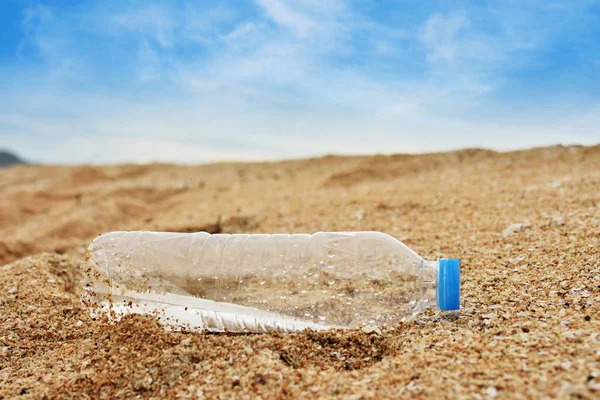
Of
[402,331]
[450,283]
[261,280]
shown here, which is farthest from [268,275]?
[450,283]

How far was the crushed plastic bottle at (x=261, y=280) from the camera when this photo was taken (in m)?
2.97

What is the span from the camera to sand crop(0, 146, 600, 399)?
2.17 meters

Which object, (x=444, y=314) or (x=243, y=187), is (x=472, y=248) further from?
(x=243, y=187)

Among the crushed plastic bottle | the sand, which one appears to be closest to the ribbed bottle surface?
the crushed plastic bottle

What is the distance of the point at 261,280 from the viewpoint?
10.6ft

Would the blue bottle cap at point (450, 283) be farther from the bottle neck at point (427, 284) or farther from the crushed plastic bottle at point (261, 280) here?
→ the bottle neck at point (427, 284)

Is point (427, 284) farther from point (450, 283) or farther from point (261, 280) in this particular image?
point (261, 280)

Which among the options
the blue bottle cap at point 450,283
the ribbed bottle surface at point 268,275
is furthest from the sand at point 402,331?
the ribbed bottle surface at point 268,275

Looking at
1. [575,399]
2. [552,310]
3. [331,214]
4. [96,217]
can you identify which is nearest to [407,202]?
[331,214]

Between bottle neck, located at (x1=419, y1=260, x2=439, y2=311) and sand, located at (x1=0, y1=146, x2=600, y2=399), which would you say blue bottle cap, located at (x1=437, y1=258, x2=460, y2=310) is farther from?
bottle neck, located at (x1=419, y1=260, x2=439, y2=311)

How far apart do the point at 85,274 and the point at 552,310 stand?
9.35 ft

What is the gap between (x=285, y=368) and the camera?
2389mm

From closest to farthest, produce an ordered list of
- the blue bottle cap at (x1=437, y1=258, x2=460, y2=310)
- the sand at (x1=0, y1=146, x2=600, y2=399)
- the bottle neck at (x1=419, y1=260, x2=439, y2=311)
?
the sand at (x1=0, y1=146, x2=600, y2=399), the blue bottle cap at (x1=437, y1=258, x2=460, y2=310), the bottle neck at (x1=419, y1=260, x2=439, y2=311)

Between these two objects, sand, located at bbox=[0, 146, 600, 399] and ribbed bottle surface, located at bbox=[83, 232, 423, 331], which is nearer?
sand, located at bbox=[0, 146, 600, 399]
